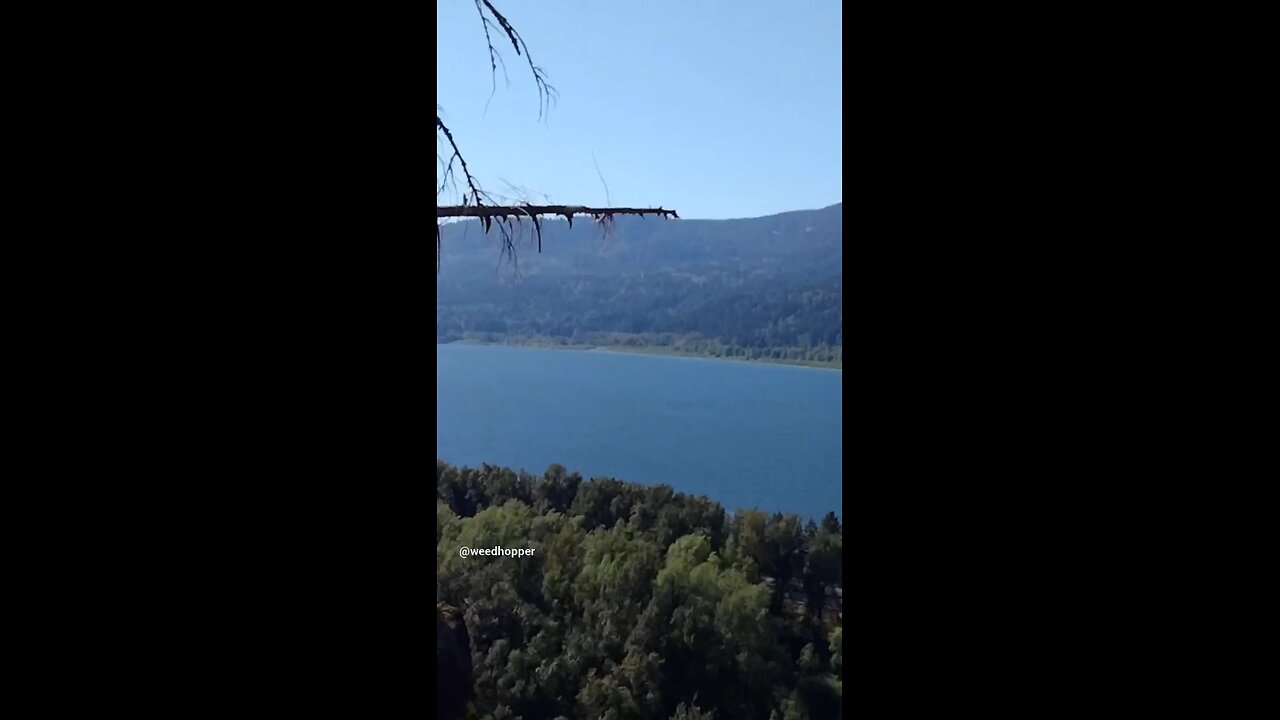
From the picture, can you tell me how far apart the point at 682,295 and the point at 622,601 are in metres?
1.04

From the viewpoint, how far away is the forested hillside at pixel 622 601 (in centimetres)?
287

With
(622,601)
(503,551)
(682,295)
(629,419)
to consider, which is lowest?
(622,601)

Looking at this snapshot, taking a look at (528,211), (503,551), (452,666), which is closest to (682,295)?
(503,551)

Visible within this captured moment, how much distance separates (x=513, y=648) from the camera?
3.13m

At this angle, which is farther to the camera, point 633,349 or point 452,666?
point 633,349

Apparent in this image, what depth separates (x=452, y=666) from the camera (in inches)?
91.9

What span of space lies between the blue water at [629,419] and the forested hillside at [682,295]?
95 millimetres

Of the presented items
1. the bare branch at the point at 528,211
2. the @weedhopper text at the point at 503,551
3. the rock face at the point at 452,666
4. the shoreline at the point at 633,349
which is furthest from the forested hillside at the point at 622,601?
the bare branch at the point at 528,211

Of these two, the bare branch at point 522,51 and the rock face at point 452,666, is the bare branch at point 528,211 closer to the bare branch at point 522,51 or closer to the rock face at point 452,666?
the bare branch at point 522,51

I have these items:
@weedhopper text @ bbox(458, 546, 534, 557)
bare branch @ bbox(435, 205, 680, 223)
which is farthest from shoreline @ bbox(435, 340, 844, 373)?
bare branch @ bbox(435, 205, 680, 223)

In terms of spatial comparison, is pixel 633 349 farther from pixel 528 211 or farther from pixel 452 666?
pixel 528 211
